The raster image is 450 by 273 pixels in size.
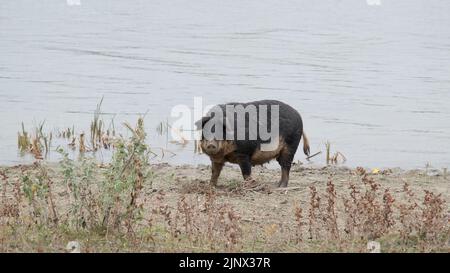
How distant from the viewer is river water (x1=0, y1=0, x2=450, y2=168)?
16125 mm

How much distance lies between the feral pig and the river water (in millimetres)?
2843

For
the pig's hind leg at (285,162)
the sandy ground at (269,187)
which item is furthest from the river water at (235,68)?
the pig's hind leg at (285,162)

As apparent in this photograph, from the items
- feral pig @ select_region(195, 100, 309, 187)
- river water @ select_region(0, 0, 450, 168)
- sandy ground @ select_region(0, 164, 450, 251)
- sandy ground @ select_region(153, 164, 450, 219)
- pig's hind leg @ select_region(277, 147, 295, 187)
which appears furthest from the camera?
river water @ select_region(0, 0, 450, 168)

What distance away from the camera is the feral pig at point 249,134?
10602mm

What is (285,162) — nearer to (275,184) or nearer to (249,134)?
(275,184)

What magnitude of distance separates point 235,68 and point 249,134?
1176 centimetres

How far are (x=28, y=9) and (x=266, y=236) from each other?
→ 83.3 ft

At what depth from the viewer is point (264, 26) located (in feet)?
103

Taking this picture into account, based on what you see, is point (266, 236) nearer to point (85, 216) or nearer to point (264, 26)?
point (85, 216)

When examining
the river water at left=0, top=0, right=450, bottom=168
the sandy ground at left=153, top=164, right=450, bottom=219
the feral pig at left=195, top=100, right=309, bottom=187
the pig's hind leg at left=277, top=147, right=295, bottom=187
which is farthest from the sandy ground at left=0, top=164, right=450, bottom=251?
the river water at left=0, top=0, right=450, bottom=168

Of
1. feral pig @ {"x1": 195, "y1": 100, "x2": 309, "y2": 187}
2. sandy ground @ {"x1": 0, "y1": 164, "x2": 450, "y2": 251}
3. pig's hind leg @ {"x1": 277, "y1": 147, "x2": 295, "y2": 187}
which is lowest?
sandy ground @ {"x1": 0, "y1": 164, "x2": 450, "y2": 251}

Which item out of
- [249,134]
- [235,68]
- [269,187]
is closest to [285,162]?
[269,187]

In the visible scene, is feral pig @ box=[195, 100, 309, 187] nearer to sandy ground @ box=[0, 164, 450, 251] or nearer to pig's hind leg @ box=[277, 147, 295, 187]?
pig's hind leg @ box=[277, 147, 295, 187]

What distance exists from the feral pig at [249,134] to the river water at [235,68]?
2.84 m
